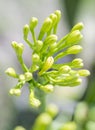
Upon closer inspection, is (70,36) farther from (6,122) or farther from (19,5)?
(19,5)

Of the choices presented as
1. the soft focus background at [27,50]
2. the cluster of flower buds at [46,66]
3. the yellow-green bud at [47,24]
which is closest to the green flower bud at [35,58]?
the cluster of flower buds at [46,66]

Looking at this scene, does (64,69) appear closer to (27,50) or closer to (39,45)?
(39,45)

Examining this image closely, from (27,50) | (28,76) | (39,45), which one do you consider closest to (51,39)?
(39,45)

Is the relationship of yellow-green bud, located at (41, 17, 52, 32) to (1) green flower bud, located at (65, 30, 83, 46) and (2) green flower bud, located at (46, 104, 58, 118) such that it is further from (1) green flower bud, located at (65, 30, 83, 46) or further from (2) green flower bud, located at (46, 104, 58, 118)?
(2) green flower bud, located at (46, 104, 58, 118)

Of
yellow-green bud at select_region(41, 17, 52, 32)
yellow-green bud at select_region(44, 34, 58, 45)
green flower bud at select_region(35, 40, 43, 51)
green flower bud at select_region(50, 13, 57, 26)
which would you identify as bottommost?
green flower bud at select_region(35, 40, 43, 51)

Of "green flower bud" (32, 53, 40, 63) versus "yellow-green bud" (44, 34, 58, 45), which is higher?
"yellow-green bud" (44, 34, 58, 45)

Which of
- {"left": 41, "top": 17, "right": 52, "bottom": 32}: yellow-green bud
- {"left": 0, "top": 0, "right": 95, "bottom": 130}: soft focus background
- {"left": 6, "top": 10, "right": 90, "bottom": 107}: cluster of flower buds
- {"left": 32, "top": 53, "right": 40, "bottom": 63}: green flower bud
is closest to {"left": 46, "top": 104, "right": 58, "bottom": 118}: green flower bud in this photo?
{"left": 6, "top": 10, "right": 90, "bottom": 107}: cluster of flower buds

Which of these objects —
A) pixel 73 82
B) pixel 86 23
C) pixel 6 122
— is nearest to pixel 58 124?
pixel 73 82

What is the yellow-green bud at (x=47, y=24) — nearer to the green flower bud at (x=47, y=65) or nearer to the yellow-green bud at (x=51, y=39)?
the yellow-green bud at (x=51, y=39)
